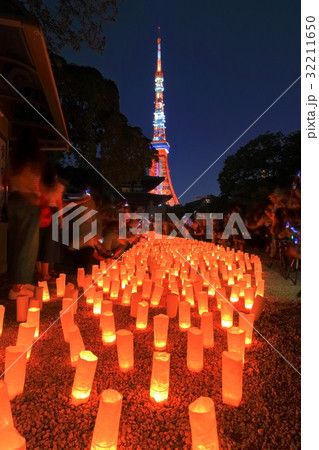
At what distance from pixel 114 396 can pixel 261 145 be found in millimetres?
23528

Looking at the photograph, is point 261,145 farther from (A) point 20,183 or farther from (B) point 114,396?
(B) point 114,396

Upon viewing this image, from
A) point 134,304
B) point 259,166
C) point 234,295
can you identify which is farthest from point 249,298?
point 259,166

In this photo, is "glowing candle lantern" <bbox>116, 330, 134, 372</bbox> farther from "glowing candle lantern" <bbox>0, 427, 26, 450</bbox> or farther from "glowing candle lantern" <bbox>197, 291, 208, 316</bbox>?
"glowing candle lantern" <bbox>197, 291, 208, 316</bbox>

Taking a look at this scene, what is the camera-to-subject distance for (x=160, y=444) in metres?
1.43

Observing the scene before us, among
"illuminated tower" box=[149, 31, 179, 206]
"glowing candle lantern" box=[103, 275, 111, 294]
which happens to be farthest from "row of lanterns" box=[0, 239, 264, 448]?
"illuminated tower" box=[149, 31, 179, 206]

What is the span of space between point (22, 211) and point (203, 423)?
3161 millimetres

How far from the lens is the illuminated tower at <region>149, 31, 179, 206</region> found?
70.6 metres

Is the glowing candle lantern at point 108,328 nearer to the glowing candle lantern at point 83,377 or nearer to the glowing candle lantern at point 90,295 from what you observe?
the glowing candle lantern at point 83,377

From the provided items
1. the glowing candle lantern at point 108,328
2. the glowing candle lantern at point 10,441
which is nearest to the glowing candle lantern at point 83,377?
the glowing candle lantern at point 10,441

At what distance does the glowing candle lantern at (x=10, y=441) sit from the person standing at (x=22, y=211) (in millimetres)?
2694

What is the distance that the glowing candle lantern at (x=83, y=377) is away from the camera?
5.48 ft

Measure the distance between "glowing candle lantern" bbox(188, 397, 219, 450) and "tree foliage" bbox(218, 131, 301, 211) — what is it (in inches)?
632

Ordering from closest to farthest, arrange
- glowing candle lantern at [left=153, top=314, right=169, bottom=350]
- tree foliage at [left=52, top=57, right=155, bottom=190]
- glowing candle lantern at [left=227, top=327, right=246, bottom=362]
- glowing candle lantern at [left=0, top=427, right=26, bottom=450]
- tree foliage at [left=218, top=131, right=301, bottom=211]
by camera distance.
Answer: glowing candle lantern at [left=0, top=427, right=26, bottom=450] < glowing candle lantern at [left=227, top=327, right=246, bottom=362] < glowing candle lantern at [left=153, top=314, right=169, bottom=350] < tree foliage at [left=52, top=57, right=155, bottom=190] < tree foliage at [left=218, top=131, right=301, bottom=211]

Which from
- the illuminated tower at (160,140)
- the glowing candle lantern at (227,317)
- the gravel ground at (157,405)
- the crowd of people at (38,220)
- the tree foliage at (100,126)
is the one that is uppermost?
the illuminated tower at (160,140)
